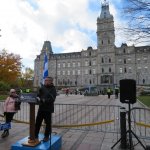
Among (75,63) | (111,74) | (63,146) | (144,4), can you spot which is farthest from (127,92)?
(75,63)

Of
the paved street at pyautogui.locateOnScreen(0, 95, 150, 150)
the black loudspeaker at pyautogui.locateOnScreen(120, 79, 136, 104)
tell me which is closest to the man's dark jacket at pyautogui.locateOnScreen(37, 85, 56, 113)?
the paved street at pyautogui.locateOnScreen(0, 95, 150, 150)

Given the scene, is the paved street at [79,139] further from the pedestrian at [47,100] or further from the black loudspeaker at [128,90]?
the black loudspeaker at [128,90]

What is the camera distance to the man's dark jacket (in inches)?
263

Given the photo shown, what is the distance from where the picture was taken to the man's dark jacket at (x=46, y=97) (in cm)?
668

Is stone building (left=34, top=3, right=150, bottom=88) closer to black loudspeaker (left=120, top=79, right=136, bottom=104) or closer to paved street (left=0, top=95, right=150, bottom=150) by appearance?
paved street (left=0, top=95, right=150, bottom=150)

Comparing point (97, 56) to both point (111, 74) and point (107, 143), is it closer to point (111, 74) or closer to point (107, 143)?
point (111, 74)

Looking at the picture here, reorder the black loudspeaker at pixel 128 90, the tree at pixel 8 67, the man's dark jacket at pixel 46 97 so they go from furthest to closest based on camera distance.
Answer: the tree at pixel 8 67 → the black loudspeaker at pixel 128 90 → the man's dark jacket at pixel 46 97

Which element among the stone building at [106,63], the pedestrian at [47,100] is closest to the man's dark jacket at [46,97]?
the pedestrian at [47,100]

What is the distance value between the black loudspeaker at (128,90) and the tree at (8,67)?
4508 cm

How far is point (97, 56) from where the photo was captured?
106 metres

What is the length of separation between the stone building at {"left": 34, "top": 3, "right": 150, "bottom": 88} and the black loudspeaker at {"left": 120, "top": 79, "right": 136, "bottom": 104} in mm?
88464

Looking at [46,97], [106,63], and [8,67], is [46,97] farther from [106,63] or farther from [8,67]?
[106,63]

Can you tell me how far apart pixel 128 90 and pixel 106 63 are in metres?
97.3

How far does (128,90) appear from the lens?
7.19 metres
